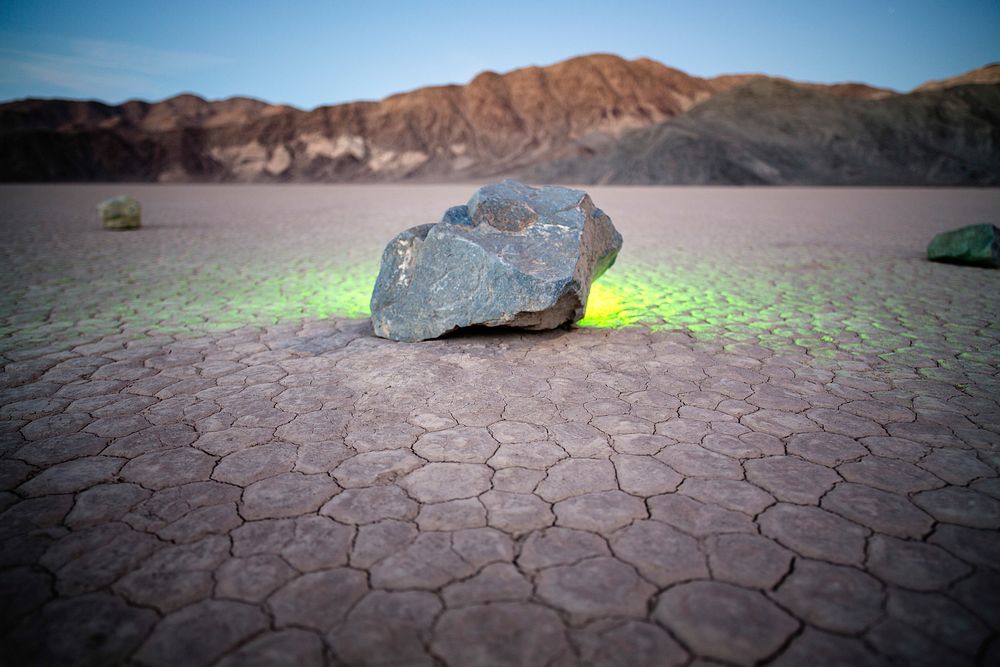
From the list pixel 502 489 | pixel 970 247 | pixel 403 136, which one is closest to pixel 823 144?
pixel 970 247

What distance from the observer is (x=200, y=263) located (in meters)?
7.73

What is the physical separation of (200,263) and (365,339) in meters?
4.89

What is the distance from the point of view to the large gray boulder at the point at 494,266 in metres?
3.94

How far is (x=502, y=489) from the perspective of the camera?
2223mm

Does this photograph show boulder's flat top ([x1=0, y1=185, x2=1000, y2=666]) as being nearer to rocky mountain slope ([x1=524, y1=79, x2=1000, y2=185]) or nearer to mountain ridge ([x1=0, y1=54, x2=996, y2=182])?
rocky mountain slope ([x1=524, y1=79, x2=1000, y2=185])

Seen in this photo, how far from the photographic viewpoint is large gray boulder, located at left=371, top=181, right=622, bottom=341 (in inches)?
155

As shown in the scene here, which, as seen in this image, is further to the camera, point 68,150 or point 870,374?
point 68,150

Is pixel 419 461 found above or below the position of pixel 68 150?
below

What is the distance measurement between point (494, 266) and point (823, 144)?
51107mm

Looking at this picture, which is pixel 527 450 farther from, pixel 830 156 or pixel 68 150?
pixel 68 150

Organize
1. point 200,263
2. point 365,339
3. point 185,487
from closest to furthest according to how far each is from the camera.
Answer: point 185,487, point 365,339, point 200,263

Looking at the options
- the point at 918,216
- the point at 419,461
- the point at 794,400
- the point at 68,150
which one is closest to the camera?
the point at 419,461

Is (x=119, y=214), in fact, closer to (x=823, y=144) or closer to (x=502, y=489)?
(x=502, y=489)

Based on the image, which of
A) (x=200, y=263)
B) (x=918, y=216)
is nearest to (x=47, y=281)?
(x=200, y=263)
